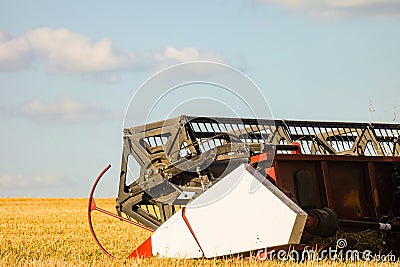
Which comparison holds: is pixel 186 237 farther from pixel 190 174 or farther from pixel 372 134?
pixel 372 134

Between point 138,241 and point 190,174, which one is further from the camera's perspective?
point 138,241

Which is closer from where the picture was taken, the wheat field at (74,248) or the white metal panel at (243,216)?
the white metal panel at (243,216)

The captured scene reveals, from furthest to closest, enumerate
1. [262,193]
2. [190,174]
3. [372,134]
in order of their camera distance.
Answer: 1. [372,134]
2. [190,174]
3. [262,193]

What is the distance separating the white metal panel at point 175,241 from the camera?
8.14 meters

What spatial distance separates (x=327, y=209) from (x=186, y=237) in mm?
1478

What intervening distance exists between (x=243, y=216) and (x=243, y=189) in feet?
0.88

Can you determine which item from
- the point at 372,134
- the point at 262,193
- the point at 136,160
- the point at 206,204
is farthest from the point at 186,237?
the point at 372,134

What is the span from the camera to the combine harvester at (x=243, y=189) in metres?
7.72

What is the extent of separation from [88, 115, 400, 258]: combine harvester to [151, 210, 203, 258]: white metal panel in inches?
0.4

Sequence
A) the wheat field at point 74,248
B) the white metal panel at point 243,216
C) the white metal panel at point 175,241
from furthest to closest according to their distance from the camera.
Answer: the white metal panel at point 175,241 → the wheat field at point 74,248 → the white metal panel at point 243,216

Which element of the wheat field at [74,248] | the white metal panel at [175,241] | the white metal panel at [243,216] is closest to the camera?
the white metal panel at [243,216]

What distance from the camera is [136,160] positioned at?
378 inches

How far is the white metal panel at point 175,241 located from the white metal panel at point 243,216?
0.34ft

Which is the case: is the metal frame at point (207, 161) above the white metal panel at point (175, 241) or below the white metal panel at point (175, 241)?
above
